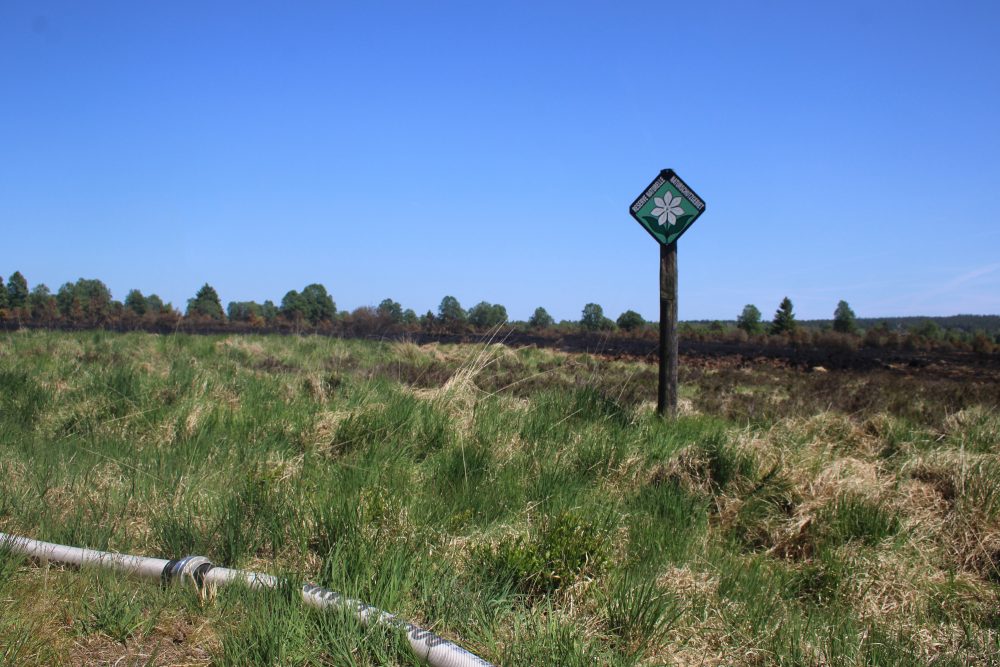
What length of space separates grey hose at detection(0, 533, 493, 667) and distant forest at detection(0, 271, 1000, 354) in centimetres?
1522

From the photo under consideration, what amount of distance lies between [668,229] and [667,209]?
0.69ft

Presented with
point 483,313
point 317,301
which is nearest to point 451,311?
point 483,313

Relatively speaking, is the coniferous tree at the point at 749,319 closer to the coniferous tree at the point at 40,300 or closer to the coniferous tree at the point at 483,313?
the coniferous tree at the point at 483,313

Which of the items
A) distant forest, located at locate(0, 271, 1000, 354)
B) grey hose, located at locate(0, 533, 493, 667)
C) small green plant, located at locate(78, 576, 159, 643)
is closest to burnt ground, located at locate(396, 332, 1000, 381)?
distant forest, located at locate(0, 271, 1000, 354)

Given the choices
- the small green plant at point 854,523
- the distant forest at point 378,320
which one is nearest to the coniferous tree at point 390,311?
the distant forest at point 378,320

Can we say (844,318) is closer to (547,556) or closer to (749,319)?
(749,319)

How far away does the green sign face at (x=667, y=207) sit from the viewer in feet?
24.5

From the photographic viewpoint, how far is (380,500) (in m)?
3.96

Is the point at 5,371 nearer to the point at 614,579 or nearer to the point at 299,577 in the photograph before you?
the point at 299,577

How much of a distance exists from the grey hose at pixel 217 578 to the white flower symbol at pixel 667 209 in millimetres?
5658

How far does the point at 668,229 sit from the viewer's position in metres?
7.53

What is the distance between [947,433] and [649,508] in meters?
3.85

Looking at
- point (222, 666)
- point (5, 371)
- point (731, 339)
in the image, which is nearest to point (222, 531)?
point (222, 666)

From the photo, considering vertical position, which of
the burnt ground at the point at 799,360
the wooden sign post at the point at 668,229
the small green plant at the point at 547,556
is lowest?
the small green plant at the point at 547,556
